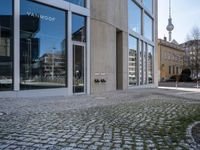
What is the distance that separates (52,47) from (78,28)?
2.42m

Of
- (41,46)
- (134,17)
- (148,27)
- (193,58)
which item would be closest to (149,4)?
(148,27)

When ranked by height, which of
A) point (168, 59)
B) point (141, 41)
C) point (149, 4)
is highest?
point (149, 4)

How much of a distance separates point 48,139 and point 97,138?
36.0 inches

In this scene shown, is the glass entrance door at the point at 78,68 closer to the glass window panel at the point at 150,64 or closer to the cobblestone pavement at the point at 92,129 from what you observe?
Answer: the cobblestone pavement at the point at 92,129

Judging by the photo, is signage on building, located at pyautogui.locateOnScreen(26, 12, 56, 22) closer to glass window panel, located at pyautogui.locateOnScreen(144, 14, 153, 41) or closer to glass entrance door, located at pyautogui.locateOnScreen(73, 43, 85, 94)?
glass entrance door, located at pyautogui.locateOnScreen(73, 43, 85, 94)

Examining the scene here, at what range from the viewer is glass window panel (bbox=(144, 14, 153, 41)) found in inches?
1186

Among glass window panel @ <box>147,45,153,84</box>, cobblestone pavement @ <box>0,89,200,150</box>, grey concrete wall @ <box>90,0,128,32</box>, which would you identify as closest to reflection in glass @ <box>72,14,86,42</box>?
grey concrete wall @ <box>90,0,128,32</box>

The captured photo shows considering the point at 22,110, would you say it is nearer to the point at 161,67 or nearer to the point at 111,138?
the point at 111,138

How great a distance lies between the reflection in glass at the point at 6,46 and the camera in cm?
1255

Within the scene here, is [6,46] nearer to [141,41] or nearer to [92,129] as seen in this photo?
[92,129]

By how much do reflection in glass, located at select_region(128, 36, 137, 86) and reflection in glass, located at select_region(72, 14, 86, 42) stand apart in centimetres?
770

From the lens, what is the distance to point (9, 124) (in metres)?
7.25

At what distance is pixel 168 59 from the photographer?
74.7 meters

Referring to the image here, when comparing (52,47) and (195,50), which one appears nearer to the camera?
(52,47)
